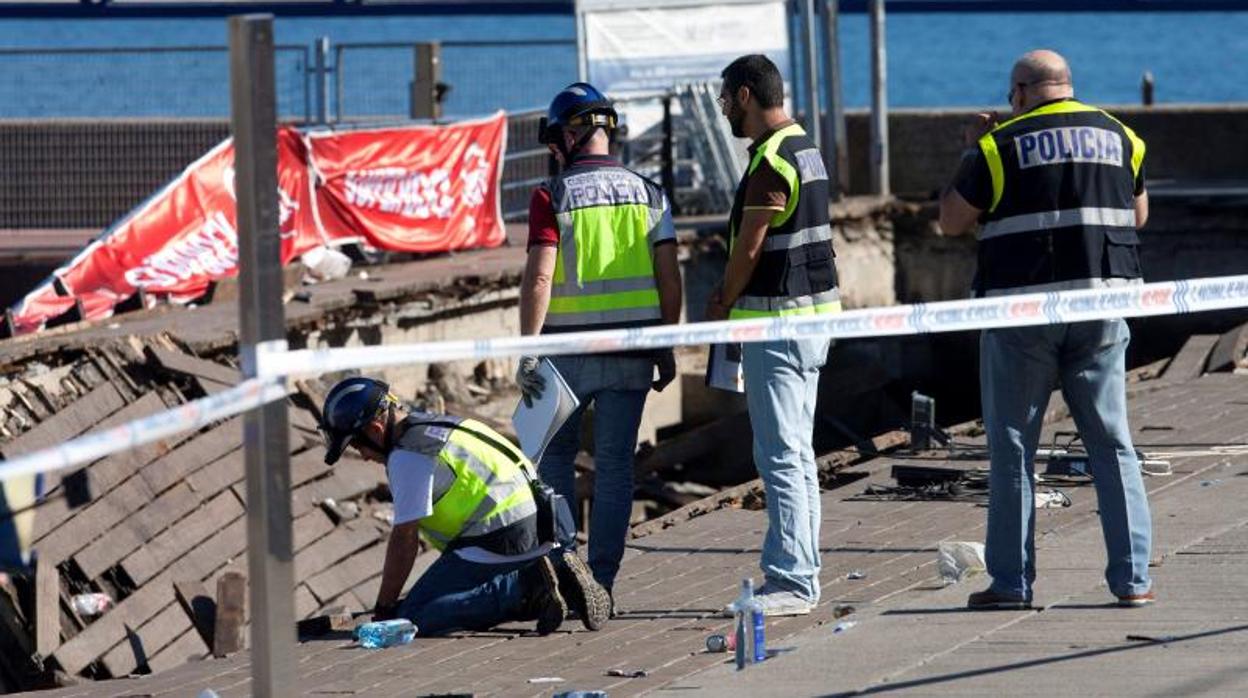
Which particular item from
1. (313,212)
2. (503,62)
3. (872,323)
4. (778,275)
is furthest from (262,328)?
(503,62)

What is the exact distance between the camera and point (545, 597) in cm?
762

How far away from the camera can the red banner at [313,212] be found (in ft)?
50.2

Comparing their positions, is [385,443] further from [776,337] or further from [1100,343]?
[1100,343]

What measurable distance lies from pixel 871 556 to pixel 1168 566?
1.35m

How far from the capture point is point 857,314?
668cm

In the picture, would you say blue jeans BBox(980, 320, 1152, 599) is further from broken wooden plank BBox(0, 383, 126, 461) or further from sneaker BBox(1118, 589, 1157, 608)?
broken wooden plank BBox(0, 383, 126, 461)

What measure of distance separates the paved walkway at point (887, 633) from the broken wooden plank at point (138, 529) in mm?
2916

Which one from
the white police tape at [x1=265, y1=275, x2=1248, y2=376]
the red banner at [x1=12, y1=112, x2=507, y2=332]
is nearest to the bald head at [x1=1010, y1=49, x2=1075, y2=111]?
the white police tape at [x1=265, y1=275, x2=1248, y2=376]

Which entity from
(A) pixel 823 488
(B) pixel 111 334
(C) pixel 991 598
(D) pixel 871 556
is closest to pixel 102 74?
(B) pixel 111 334

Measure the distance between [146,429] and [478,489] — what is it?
2.74 meters

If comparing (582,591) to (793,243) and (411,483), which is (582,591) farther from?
(793,243)

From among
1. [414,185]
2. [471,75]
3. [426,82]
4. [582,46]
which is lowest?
[414,185]

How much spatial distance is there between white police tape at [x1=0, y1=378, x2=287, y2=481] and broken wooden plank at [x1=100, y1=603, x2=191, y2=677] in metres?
5.72

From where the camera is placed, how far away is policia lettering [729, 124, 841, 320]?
7168 mm
